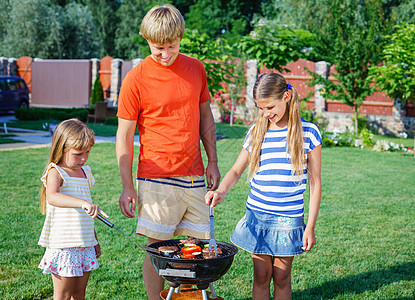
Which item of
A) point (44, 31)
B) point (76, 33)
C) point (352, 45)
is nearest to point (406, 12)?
point (352, 45)

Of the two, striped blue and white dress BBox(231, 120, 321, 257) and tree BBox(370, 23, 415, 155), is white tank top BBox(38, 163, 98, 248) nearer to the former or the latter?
striped blue and white dress BBox(231, 120, 321, 257)

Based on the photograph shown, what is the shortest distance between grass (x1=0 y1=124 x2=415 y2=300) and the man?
1.02m

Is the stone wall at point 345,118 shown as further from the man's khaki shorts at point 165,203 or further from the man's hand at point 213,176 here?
the man's khaki shorts at point 165,203

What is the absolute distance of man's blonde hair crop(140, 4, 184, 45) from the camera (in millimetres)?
2561

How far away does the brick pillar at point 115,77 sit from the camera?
21.9 meters

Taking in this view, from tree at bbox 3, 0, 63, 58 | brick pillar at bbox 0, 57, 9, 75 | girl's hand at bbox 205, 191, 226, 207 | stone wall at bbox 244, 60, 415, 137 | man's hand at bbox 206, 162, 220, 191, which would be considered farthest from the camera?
tree at bbox 3, 0, 63, 58

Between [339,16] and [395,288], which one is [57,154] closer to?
[395,288]

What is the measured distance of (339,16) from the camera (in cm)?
1414

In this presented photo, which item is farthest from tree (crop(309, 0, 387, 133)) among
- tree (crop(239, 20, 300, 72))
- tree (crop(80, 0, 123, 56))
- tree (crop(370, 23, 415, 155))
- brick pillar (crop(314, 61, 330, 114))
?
tree (crop(80, 0, 123, 56))

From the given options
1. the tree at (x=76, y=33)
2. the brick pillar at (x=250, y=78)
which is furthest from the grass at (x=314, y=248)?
the tree at (x=76, y=33)

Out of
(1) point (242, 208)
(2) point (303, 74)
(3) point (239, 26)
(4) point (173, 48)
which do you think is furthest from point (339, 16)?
(3) point (239, 26)

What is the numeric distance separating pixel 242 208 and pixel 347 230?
1372mm

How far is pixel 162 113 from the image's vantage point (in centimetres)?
279

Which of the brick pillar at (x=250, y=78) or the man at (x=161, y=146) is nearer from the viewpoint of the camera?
the man at (x=161, y=146)
